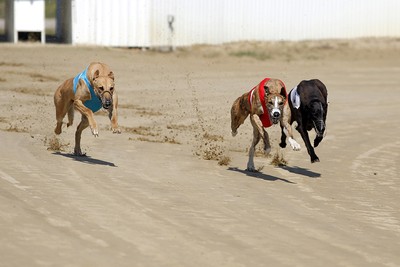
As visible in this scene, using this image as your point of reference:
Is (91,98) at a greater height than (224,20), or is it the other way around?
(224,20)

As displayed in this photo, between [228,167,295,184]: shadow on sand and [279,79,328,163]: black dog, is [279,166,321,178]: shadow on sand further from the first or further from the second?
[228,167,295,184]: shadow on sand

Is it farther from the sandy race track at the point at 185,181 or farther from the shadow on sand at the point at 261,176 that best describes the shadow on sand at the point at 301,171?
the shadow on sand at the point at 261,176

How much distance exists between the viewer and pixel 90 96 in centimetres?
1116

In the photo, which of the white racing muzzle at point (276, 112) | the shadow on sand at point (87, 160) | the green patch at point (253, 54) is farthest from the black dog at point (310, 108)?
the green patch at point (253, 54)

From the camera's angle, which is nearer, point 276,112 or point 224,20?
point 276,112

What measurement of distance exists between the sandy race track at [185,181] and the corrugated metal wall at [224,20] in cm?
264

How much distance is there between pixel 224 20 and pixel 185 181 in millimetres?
16917

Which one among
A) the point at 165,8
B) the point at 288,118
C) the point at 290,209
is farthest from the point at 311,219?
the point at 165,8

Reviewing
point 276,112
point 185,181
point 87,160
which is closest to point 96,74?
point 87,160

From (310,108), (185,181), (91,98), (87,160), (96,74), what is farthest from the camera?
(310,108)

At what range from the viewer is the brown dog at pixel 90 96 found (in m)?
10.7

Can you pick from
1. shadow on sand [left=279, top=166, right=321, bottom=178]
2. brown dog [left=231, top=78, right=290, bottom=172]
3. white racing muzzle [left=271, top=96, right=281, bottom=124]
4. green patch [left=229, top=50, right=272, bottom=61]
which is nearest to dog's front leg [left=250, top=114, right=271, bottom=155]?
brown dog [left=231, top=78, right=290, bottom=172]

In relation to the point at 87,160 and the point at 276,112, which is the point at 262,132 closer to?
the point at 276,112

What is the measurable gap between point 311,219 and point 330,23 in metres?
19.8
